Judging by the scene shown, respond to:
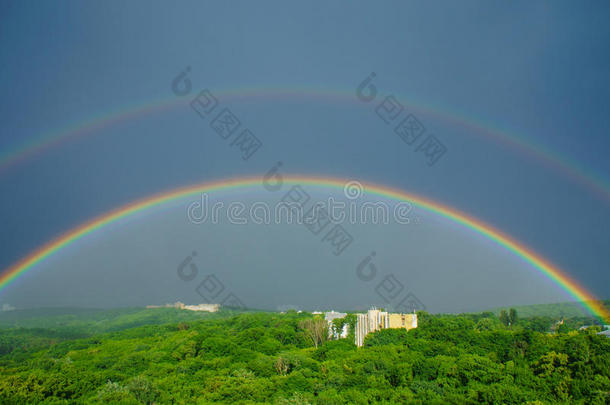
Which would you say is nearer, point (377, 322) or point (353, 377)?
point (353, 377)

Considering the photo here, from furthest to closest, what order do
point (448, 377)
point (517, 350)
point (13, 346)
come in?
point (13, 346)
point (517, 350)
point (448, 377)

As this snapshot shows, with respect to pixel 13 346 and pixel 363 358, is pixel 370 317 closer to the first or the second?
pixel 363 358

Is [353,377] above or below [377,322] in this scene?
above

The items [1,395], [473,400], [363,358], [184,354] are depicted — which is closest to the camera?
[473,400]

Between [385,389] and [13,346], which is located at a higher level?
[13,346]

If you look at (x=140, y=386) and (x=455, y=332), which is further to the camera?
(x=455, y=332)

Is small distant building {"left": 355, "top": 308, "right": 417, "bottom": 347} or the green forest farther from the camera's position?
small distant building {"left": 355, "top": 308, "right": 417, "bottom": 347}

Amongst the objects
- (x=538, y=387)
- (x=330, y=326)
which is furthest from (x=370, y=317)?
(x=538, y=387)

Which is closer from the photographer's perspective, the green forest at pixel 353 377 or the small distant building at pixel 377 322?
the green forest at pixel 353 377
